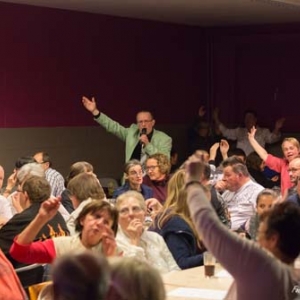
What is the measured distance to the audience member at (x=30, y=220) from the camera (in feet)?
20.7

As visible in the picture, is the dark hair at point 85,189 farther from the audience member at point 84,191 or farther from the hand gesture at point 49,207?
the hand gesture at point 49,207

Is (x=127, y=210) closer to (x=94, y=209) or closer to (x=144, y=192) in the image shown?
(x=94, y=209)

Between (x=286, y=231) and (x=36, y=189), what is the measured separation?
3157mm

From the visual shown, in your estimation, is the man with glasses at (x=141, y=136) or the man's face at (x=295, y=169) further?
the man with glasses at (x=141, y=136)

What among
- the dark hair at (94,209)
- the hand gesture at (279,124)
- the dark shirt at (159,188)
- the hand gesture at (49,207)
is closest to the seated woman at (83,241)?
the dark hair at (94,209)

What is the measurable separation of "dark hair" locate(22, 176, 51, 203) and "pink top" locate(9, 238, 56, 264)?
128cm

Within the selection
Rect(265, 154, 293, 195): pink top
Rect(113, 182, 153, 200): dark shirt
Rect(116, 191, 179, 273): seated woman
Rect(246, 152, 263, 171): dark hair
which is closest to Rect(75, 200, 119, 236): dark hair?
Rect(116, 191, 179, 273): seated woman

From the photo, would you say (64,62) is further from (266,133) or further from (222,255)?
(222,255)

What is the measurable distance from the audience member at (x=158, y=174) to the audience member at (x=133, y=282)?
262 inches

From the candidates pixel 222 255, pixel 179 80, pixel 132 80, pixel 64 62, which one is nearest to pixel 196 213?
pixel 222 255

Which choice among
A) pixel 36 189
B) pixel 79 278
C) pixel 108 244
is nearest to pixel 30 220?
pixel 36 189

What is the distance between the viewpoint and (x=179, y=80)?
14.8m

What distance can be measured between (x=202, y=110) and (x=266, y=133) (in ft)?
→ 4.15

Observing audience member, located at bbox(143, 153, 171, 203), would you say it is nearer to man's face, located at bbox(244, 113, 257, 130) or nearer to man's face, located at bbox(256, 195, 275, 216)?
man's face, located at bbox(256, 195, 275, 216)
